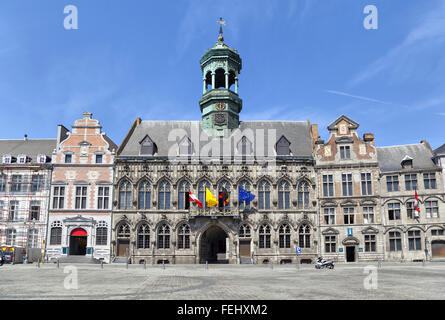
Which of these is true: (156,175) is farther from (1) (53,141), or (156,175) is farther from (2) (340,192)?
(2) (340,192)

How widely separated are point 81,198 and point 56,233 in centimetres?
504

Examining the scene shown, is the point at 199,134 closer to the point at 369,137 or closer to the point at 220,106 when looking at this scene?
the point at 220,106

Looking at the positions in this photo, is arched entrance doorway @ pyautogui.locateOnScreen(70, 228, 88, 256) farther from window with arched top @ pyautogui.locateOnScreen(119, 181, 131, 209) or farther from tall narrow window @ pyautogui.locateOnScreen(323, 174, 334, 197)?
tall narrow window @ pyautogui.locateOnScreen(323, 174, 334, 197)

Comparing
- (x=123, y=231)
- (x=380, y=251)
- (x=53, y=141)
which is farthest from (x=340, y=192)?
(x=53, y=141)

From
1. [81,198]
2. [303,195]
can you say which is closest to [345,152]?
[303,195]

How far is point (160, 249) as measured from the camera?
153 feet

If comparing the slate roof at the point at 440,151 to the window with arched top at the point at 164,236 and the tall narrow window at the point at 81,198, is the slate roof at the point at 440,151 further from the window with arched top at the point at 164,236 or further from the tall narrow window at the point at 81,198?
the tall narrow window at the point at 81,198

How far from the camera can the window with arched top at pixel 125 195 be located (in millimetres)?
47594

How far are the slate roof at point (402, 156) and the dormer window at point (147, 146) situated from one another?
28.6m

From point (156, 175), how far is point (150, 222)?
5.74 meters

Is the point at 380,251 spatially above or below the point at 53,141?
below

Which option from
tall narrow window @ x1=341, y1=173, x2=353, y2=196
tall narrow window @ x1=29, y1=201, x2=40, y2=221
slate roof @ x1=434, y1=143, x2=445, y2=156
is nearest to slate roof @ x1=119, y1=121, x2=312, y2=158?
tall narrow window @ x1=341, y1=173, x2=353, y2=196

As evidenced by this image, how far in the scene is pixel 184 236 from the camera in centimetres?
4681

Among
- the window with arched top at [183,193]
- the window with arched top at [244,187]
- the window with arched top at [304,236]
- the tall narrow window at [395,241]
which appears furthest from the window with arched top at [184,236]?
the tall narrow window at [395,241]
